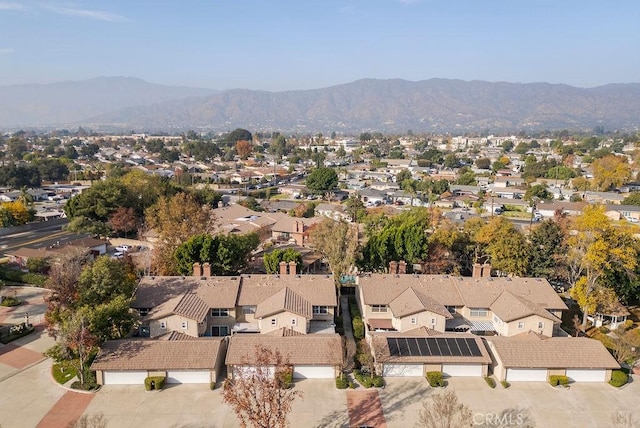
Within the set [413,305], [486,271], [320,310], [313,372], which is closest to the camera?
[313,372]

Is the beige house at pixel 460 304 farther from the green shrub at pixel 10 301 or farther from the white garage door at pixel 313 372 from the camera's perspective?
the green shrub at pixel 10 301

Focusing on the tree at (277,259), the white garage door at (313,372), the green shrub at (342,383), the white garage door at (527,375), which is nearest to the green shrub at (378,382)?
the green shrub at (342,383)

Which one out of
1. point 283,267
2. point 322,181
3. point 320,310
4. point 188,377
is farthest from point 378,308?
point 322,181

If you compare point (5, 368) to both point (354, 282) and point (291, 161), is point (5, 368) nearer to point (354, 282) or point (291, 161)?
point (354, 282)

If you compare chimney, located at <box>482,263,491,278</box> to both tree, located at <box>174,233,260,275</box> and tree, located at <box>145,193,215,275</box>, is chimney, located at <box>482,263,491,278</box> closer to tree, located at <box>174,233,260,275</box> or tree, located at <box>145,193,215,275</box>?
tree, located at <box>174,233,260,275</box>

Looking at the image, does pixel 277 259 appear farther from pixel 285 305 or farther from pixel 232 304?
pixel 285 305

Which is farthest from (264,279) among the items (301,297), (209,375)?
(209,375)
